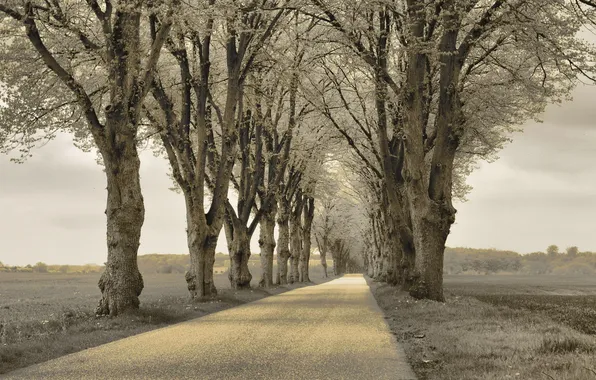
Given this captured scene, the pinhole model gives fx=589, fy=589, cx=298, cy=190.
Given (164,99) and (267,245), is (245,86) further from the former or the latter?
(267,245)

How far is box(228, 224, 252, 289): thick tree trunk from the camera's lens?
3014 cm

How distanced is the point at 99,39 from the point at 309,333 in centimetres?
1351

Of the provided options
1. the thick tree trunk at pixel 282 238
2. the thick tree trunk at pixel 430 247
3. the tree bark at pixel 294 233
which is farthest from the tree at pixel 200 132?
the tree bark at pixel 294 233

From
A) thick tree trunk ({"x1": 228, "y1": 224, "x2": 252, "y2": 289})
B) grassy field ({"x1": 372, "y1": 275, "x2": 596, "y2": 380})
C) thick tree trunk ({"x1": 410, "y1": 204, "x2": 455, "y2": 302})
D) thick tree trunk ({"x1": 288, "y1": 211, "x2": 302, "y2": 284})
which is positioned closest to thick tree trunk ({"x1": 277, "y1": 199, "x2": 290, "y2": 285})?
thick tree trunk ({"x1": 288, "y1": 211, "x2": 302, "y2": 284})

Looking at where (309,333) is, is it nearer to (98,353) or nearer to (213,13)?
(98,353)

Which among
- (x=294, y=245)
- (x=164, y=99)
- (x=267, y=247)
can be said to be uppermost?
(x=164, y=99)

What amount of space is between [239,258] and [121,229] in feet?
48.1

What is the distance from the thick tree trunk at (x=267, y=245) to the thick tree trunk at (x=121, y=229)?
20.7 m

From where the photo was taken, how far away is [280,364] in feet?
28.4

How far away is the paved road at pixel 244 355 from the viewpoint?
26.3 ft

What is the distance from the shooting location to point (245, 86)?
28.3 m

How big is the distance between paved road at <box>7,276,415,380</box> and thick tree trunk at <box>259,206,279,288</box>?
22.1m

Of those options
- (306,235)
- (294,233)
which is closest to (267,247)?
(294,233)

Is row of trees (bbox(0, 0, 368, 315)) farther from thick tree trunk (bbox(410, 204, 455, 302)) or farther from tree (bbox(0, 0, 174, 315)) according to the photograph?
thick tree trunk (bbox(410, 204, 455, 302))
